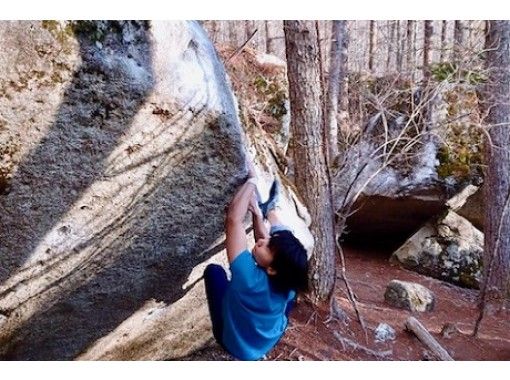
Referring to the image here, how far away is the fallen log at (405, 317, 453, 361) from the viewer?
235 centimetres

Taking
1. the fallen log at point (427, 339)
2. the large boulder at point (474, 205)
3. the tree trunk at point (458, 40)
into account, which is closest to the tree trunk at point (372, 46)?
the tree trunk at point (458, 40)

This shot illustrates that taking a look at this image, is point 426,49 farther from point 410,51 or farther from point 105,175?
point 105,175

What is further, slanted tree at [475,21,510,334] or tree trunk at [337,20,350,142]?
tree trunk at [337,20,350,142]

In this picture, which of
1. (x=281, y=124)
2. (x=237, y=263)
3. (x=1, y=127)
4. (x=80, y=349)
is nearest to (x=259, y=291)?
(x=237, y=263)

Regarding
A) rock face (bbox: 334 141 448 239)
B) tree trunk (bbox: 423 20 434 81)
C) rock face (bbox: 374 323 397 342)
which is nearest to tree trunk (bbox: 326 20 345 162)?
rock face (bbox: 334 141 448 239)

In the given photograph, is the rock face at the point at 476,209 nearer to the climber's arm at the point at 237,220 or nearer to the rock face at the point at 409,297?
the rock face at the point at 409,297

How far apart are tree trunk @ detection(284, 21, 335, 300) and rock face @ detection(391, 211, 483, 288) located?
64 centimetres

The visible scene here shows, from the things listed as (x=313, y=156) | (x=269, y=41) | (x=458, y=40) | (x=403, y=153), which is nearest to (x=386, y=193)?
(x=403, y=153)

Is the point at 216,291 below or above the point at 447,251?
above

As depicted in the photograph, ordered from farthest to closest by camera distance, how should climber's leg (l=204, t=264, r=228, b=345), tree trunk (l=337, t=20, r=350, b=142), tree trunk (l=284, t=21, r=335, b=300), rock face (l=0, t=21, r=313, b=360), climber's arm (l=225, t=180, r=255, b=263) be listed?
tree trunk (l=337, t=20, r=350, b=142) → tree trunk (l=284, t=21, r=335, b=300) → climber's leg (l=204, t=264, r=228, b=345) → climber's arm (l=225, t=180, r=255, b=263) → rock face (l=0, t=21, r=313, b=360)

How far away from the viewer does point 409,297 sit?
8.46ft

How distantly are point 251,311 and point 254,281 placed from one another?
14 centimetres

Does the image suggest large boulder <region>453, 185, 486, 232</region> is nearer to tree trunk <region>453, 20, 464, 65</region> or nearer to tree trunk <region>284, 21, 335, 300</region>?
tree trunk <region>453, 20, 464, 65</region>
